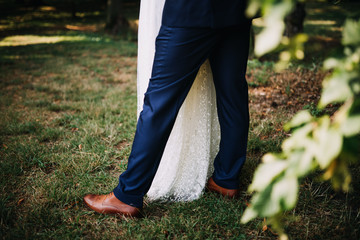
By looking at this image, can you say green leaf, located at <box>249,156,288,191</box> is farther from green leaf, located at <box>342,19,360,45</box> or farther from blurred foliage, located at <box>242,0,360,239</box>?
green leaf, located at <box>342,19,360,45</box>

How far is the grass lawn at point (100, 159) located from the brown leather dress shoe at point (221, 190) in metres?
0.04

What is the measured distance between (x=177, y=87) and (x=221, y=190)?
796 millimetres

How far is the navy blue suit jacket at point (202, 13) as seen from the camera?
119 cm

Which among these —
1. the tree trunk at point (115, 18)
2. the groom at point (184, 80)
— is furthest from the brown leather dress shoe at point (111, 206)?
the tree trunk at point (115, 18)

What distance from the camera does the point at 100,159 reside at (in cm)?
213

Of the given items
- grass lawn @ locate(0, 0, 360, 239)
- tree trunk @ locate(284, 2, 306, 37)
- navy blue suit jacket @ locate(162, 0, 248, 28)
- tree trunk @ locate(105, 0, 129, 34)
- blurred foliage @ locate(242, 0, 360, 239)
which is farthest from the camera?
tree trunk @ locate(105, 0, 129, 34)

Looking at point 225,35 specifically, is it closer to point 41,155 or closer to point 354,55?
point 354,55

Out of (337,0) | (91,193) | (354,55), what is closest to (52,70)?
(91,193)

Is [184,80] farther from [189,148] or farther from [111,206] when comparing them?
[111,206]

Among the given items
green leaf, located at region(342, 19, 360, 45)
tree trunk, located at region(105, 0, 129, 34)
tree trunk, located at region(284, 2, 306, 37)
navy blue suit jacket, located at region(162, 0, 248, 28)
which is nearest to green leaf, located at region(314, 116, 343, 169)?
green leaf, located at region(342, 19, 360, 45)

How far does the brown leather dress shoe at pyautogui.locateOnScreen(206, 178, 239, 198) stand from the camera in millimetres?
1692

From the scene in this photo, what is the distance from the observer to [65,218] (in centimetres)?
153

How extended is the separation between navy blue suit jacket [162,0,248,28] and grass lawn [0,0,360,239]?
0.44 m

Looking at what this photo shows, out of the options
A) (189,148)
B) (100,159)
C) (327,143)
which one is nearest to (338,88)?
(327,143)
